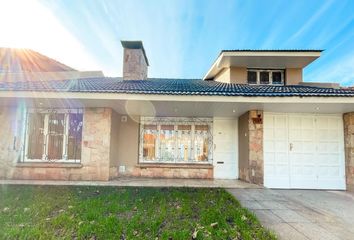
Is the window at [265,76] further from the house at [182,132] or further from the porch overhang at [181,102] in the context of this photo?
the porch overhang at [181,102]

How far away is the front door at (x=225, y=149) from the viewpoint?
9930 millimetres

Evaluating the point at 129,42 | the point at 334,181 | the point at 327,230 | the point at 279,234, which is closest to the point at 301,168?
the point at 334,181

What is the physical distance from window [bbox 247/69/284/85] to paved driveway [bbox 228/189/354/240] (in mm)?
5988

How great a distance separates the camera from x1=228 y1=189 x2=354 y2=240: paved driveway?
3.85 meters

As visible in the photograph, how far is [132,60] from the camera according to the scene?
1161 centimetres

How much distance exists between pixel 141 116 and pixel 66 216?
6257 mm

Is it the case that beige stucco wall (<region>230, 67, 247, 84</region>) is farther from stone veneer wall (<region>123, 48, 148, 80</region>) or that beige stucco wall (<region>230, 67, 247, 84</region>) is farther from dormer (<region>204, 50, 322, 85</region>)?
stone veneer wall (<region>123, 48, 148, 80</region>)

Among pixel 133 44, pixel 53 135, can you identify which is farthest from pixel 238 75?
pixel 53 135

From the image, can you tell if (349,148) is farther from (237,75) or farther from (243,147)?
(237,75)

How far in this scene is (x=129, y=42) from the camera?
38.2 ft

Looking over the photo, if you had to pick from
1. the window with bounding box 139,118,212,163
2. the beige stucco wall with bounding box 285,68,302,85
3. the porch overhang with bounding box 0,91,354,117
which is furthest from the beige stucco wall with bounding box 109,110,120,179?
the beige stucco wall with bounding box 285,68,302,85

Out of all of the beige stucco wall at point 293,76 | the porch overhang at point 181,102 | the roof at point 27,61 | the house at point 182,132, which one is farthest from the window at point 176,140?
the roof at point 27,61

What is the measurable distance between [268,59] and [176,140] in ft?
20.0

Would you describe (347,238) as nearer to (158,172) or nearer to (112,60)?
(158,172)
